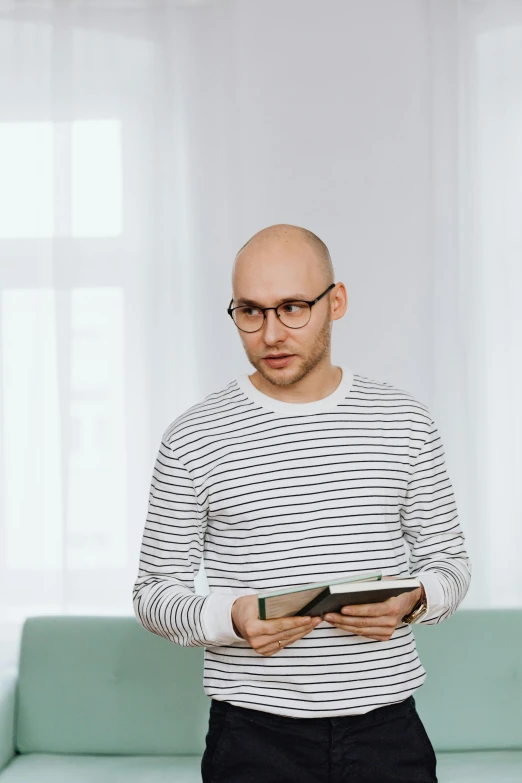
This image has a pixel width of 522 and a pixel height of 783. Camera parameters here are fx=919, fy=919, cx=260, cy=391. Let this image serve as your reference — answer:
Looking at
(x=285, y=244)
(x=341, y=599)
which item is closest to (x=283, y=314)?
(x=285, y=244)

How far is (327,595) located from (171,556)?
363mm

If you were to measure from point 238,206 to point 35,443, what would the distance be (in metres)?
1.00

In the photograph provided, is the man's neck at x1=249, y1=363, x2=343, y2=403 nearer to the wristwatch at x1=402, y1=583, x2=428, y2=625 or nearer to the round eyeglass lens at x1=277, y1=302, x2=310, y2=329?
the round eyeglass lens at x1=277, y1=302, x2=310, y2=329

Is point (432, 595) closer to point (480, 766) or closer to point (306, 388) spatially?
point (306, 388)

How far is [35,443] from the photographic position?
2951 mm

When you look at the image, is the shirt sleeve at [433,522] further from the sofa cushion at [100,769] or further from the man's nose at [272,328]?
the sofa cushion at [100,769]

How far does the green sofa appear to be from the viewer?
2.58 m

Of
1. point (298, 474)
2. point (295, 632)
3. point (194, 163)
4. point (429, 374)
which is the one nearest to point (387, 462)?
point (298, 474)

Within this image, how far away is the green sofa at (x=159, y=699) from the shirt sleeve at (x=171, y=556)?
3.91 feet

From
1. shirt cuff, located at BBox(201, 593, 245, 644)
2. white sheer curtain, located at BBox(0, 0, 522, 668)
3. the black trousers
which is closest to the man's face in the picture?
shirt cuff, located at BBox(201, 593, 245, 644)

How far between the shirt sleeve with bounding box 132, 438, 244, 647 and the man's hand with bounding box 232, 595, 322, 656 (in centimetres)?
7

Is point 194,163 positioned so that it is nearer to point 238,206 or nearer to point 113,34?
point 238,206

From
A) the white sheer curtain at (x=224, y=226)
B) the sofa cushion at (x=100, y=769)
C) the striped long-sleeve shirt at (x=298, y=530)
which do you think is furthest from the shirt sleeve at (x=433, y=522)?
the white sheer curtain at (x=224, y=226)

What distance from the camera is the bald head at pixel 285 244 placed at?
155 centimetres
